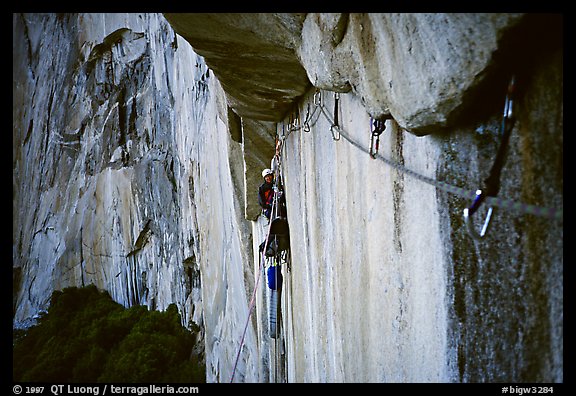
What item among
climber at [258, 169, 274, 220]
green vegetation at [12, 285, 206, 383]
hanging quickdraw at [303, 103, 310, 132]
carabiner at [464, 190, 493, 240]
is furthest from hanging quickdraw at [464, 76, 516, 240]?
green vegetation at [12, 285, 206, 383]

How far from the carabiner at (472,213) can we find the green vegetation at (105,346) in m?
10.5

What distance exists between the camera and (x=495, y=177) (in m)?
1.11

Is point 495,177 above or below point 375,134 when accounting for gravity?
below

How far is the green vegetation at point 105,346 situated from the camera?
10.7m

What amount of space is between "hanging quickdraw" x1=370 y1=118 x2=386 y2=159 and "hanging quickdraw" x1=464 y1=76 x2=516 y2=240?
0.66 m

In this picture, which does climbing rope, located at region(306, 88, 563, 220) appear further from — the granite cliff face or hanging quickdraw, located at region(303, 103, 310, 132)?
hanging quickdraw, located at region(303, 103, 310, 132)

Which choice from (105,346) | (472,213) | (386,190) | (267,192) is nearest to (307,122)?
(267,192)

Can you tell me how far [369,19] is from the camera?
1.53 metres

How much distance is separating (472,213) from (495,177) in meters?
0.13

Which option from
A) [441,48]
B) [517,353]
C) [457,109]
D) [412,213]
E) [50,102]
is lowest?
[517,353]

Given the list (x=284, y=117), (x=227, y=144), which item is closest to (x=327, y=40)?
(x=284, y=117)

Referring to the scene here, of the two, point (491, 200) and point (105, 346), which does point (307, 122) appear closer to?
point (491, 200)

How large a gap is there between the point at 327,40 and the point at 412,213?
3.19 ft
